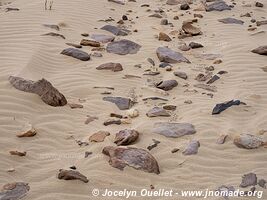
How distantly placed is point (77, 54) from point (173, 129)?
2257mm

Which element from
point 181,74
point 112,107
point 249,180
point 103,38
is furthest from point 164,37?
point 249,180

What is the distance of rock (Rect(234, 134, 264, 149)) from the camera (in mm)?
4004

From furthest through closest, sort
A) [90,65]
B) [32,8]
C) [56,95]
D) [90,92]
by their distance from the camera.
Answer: [32,8]
[90,65]
[90,92]
[56,95]

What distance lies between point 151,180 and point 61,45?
3.24 meters

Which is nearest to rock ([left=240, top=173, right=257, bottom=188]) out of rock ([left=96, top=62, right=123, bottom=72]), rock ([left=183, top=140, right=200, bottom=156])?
rock ([left=183, top=140, right=200, bottom=156])

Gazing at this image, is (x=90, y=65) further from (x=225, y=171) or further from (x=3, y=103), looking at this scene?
(x=225, y=171)

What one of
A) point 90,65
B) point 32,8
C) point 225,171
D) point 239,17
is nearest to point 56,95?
point 90,65

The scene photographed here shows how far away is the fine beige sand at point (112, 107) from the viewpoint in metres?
3.59

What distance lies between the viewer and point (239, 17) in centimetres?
785

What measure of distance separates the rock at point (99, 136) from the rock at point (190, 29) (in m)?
3.45

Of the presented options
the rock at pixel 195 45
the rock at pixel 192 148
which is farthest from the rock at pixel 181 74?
the rock at pixel 192 148

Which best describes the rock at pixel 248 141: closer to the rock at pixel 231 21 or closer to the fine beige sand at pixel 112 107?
the fine beige sand at pixel 112 107

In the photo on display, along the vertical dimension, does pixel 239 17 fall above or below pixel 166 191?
above

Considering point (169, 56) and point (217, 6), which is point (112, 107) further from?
point (217, 6)
